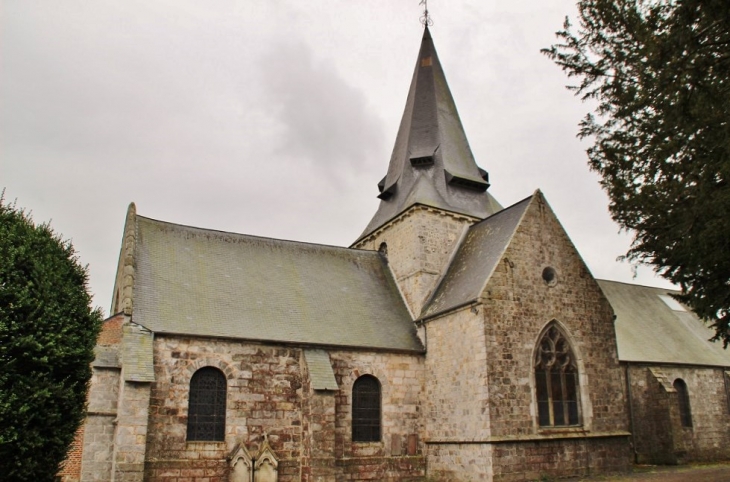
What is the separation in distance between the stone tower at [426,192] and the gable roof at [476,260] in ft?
2.00

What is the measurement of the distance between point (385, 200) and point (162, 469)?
14.4m

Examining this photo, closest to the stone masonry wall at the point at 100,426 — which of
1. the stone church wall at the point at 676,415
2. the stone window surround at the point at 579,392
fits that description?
the stone window surround at the point at 579,392

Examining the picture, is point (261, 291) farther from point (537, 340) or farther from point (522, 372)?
point (537, 340)

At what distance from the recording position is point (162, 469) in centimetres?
1592

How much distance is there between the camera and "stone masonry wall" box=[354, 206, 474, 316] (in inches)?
874

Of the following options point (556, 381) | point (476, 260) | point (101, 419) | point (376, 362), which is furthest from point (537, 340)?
point (101, 419)

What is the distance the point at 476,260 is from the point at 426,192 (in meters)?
4.22

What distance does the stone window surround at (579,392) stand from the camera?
18.0 metres

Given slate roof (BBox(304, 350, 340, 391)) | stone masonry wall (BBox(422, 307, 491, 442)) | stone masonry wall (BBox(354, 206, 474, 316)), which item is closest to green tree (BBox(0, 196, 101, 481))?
slate roof (BBox(304, 350, 340, 391))

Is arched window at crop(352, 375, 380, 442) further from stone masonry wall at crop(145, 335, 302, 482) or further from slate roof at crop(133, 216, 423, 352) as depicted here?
stone masonry wall at crop(145, 335, 302, 482)

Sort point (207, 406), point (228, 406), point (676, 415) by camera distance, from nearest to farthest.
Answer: point (207, 406) → point (228, 406) → point (676, 415)

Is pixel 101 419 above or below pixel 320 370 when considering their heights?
below

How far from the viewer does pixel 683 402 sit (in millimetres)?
25734

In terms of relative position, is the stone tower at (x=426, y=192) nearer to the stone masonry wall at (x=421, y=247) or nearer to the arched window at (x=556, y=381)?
the stone masonry wall at (x=421, y=247)
